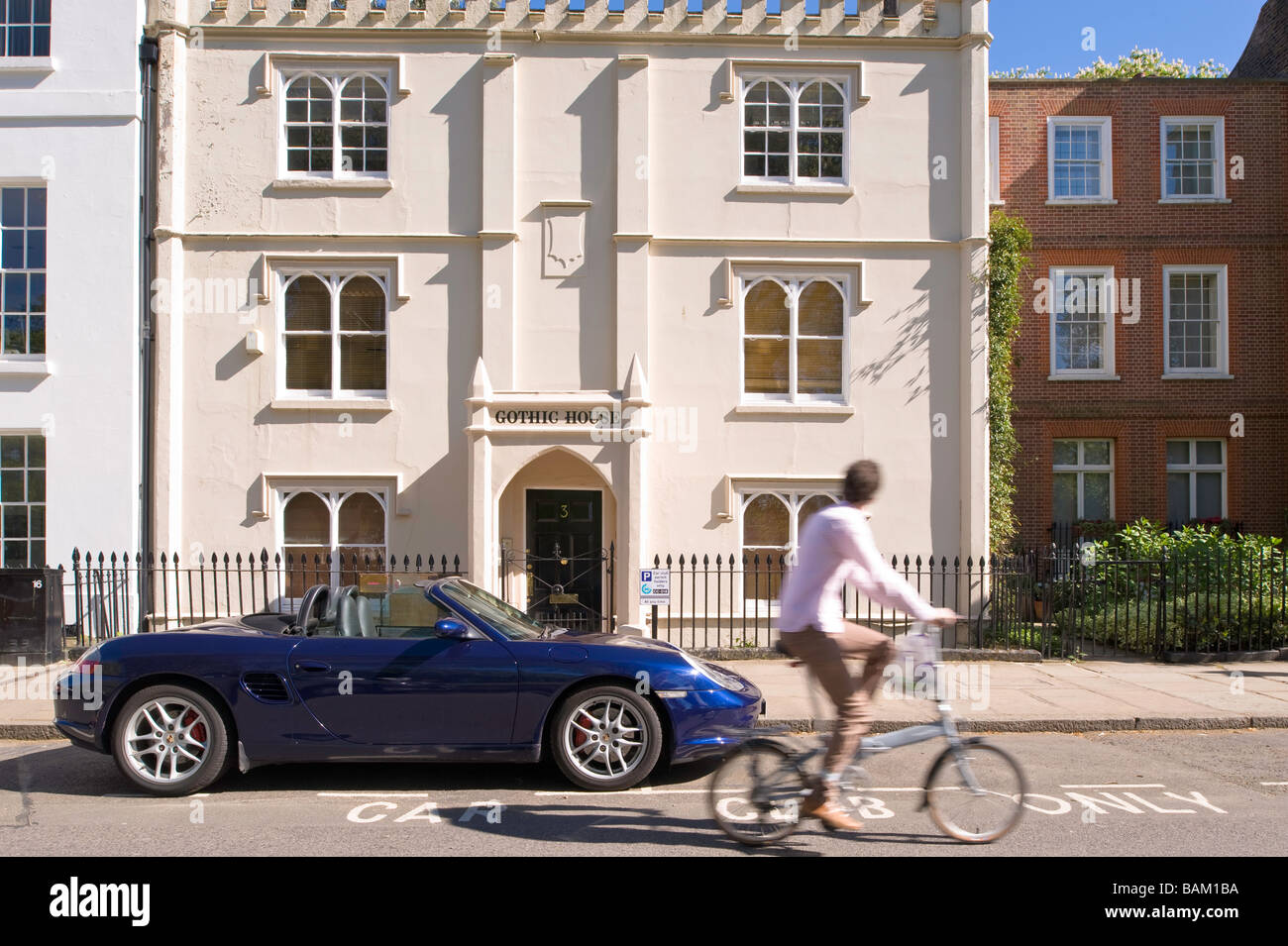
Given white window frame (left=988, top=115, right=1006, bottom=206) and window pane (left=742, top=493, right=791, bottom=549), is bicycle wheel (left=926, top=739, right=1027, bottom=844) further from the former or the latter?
white window frame (left=988, top=115, right=1006, bottom=206)

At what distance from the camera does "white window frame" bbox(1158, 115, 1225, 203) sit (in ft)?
63.4

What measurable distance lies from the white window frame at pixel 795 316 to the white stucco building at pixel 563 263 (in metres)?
0.03

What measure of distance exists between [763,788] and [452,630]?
235 cm

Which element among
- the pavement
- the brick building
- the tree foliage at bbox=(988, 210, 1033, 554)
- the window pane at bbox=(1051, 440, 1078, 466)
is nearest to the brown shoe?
the pavement

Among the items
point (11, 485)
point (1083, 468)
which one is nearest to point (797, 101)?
point (1083, 468)

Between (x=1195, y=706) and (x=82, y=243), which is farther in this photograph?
(x=82, y=243)

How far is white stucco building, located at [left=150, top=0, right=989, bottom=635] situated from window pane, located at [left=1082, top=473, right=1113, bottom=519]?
6914 mm

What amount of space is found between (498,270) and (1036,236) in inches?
442

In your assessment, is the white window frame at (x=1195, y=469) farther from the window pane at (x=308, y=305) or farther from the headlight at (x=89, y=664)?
the headlight at (x=89, y=664)

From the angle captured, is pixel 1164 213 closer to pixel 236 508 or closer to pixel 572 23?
pixel 572 23

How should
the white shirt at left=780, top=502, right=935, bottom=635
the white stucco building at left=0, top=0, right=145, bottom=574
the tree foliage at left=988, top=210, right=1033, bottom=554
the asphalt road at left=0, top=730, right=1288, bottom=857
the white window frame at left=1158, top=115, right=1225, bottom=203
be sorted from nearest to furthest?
the white shirt at left=780, top=502, right=935, bottom=635 → the asphalt road at left=0, top=730, right=1288, bottom=857 → the white stucco building at left=0, top=0, right=145, bottom=574 → the tree foliage at left=988, top=210, right=1033, bottom=554 → the white window frame at left=1158, top=115, right=1225, bottom=203

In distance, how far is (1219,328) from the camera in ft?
63.6
